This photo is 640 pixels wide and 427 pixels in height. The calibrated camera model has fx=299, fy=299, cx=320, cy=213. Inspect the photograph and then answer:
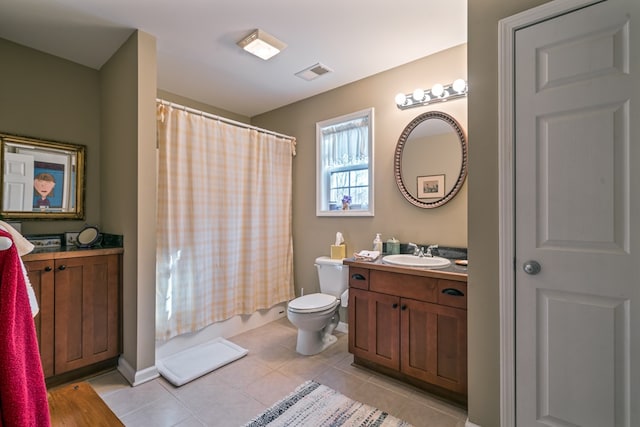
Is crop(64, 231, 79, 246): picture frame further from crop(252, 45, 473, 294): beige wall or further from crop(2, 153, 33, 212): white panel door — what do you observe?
crop(252, 45, 473, 294): beige wall

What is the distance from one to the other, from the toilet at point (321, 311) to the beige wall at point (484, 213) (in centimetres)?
119

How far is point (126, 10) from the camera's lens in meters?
1.91

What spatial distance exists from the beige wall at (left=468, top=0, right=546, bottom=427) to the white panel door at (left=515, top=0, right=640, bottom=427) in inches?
4.1

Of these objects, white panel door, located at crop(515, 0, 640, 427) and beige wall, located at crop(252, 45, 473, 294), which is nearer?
white panel door, located at crop(515, 0, 640, 427)

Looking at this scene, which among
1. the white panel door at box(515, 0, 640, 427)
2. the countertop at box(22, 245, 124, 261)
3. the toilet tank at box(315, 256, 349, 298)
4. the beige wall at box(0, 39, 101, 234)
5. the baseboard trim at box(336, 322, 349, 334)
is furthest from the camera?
the baseboard trim at box(336, 322, 349, 334)

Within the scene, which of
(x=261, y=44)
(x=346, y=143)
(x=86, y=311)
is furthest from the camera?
(x=346, y=143)

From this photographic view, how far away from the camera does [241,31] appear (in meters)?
2.12

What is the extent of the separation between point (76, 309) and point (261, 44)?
2.29m

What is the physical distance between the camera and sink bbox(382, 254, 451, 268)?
2.08 meters

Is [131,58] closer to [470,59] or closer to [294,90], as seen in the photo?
[294,90]

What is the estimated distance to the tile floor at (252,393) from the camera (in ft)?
5.69

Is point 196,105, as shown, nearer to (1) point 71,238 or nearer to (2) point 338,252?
(1) point 71,238

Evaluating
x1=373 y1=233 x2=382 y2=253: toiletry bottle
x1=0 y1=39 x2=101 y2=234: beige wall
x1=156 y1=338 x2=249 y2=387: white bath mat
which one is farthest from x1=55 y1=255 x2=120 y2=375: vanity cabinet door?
x1=373 y1=233 x2=382 y2=253: toiletry bottle

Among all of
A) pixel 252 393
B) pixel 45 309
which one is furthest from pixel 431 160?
pixel 45 309
